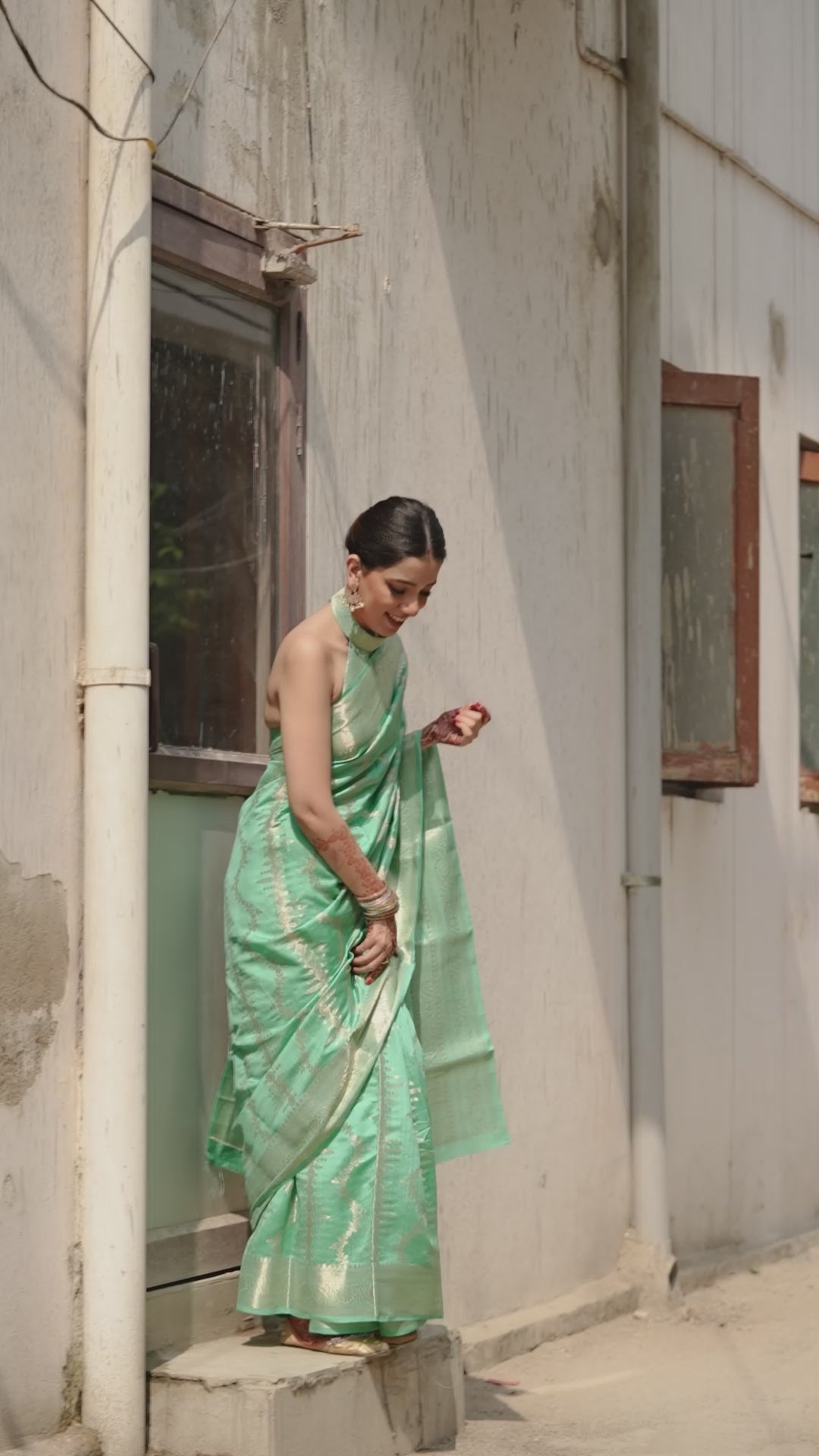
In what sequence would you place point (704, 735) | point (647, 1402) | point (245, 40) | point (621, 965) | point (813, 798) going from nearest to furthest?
point (245, 40), point (647, 1402), point (621, 965), point (704, 735), point (813, 798)

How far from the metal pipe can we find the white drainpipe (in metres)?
2.60

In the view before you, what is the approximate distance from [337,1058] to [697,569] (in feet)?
10.3

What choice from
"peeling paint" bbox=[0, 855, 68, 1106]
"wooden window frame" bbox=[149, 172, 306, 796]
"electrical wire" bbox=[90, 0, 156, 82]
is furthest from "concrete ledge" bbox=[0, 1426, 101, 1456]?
"electrical wire" bbox=[90, 0, 156, 82]

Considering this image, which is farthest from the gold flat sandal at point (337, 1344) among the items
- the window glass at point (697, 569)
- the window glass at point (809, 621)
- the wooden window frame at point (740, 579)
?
the window glass at point (809, 621)

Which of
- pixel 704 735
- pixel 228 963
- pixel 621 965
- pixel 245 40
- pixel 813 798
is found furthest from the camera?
pixel 813 798

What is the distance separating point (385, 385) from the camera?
5.08 metres

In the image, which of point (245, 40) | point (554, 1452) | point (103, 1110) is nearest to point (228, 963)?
point (103, 1110)

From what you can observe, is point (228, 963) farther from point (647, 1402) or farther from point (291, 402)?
point (647, 1402)

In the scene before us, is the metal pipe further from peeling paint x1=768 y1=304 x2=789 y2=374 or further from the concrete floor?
peeling paint x1=768 y1=304 x2=789 y2=374

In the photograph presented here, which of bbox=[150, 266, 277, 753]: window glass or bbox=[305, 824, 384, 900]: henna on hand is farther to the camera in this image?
bbox=[150, 266, 277, 753]: window glass

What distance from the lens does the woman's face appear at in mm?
4133

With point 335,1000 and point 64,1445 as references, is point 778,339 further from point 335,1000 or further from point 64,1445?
point 64,1445

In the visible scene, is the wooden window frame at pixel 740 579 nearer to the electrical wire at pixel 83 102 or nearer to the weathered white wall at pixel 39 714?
the electrical wire at pixel 83 102

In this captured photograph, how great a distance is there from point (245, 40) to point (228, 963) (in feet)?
6.39
